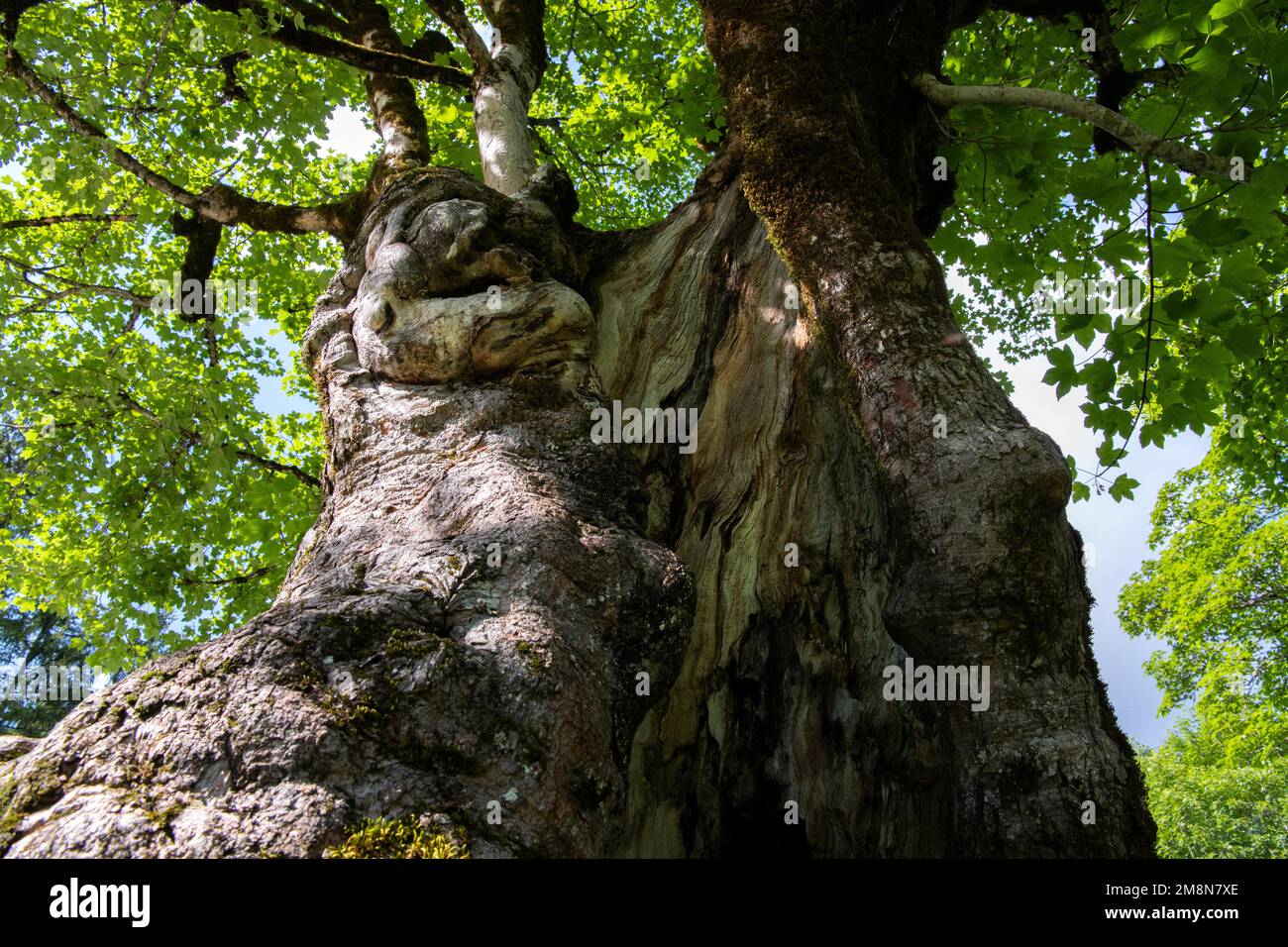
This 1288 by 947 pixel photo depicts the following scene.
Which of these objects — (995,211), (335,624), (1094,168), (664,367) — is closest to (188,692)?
(335,624)

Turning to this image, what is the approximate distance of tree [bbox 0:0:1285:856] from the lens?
1.78 meters

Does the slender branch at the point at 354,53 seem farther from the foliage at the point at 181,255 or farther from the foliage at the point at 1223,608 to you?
the foliage at the point at 1223,608

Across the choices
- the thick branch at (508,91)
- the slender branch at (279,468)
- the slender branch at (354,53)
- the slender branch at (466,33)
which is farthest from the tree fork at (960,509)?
the slender branch at (279,468)

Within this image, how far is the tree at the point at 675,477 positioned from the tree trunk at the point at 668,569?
1 centimetres

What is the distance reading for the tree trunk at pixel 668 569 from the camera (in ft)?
5.63

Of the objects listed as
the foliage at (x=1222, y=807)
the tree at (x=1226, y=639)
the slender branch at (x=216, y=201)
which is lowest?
the foliage at (x=1222, y=807)

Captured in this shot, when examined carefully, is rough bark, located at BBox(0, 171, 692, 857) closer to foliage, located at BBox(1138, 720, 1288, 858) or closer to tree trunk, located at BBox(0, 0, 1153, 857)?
tree trunk, located at BBox(0, 0, 1153, 857)

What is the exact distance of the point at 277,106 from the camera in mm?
5773

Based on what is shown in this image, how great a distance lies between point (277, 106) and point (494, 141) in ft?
6.04

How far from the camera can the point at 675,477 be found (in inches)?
149

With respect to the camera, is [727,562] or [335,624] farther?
[727,562]

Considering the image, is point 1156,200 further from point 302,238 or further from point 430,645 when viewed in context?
point 302,238

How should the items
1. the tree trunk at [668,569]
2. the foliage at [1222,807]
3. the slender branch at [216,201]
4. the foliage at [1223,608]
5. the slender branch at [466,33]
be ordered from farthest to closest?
the foliage at [1222,807], the foliage at [1223,608], the slender branch at [466,33], the slender branch at [216,201], the tree trunk at [668,569]
